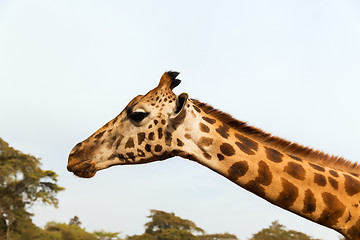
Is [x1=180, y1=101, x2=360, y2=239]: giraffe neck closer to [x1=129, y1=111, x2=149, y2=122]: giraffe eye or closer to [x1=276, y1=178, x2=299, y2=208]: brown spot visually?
[x1=276, y1=178, x2=299, y2=208]: brown spot

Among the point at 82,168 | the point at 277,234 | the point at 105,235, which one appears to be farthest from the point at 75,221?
the point at 82,168

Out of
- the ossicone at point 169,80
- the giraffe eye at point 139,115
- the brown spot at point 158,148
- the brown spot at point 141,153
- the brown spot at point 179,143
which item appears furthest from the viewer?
the ossicone at point 169,80

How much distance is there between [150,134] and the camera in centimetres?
564

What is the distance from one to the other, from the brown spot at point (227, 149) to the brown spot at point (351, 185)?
1.59 m

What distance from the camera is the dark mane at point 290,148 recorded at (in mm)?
5680

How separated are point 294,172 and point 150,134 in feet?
6.73

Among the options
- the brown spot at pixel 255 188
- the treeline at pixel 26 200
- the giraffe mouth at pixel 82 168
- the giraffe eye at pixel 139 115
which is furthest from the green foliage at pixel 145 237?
the brown spot at pixel 255 188

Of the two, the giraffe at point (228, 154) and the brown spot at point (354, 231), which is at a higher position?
the giraffe at point (228, 154)

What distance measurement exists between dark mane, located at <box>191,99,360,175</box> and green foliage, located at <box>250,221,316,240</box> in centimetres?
4911

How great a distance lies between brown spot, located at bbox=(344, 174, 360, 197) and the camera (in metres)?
5.23

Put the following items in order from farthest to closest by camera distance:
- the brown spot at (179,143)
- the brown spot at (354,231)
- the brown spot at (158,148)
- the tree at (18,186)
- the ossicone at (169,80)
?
the tree at (18,186) → the ossicone at (169,80) → the brown spot at (158,148) → the brown spot at (179,143) → the brown spot at (354,231)

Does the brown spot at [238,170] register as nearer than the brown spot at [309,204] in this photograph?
No

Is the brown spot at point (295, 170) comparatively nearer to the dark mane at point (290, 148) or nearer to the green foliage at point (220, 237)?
the dark mane at point (290, 148)

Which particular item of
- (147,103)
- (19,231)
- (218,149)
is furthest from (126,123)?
(19,231)
